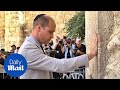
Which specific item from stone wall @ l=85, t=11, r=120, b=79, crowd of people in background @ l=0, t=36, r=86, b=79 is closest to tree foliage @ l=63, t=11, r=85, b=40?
crowd of people in background @ l=0, t=36, r=86, b=79

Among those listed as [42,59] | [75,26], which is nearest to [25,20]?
[75,26]

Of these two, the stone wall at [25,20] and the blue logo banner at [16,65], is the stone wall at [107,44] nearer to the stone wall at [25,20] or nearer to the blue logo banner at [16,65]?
the stone wall at [25,20]

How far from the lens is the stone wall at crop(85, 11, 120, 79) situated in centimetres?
288

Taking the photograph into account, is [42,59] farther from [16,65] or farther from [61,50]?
[61,50]

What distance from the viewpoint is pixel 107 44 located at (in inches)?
115

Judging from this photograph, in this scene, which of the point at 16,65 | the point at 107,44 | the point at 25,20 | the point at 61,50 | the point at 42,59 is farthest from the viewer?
the point at 25,20

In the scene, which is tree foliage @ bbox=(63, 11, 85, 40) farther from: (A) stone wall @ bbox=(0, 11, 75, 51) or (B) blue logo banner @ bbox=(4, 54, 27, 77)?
(B) blue logo banner @ bbox=(4, 54, 27, 77)

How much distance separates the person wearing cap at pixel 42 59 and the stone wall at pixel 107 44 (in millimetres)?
394

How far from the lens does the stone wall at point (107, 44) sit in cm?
288

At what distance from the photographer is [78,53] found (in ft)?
11.7

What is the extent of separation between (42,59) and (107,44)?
0.66 meters

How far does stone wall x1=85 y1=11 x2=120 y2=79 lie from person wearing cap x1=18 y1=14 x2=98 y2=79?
0.39 metres
